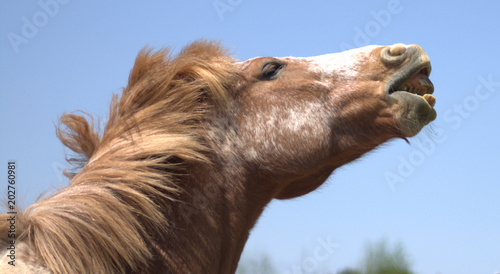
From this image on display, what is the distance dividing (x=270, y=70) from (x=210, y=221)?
1128mm

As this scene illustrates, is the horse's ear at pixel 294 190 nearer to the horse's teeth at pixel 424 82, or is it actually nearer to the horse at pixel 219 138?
the horse at pixel 219 138

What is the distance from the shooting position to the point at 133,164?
3.09 m

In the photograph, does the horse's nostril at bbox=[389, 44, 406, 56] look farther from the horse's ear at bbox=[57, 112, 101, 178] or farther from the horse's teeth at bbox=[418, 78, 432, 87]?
the horse's ear at bbox=[57, 112, 101, 178]

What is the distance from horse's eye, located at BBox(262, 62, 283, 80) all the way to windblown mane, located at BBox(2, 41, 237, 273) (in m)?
0.21

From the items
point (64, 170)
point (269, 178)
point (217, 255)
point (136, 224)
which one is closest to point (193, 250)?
point (217, 255)

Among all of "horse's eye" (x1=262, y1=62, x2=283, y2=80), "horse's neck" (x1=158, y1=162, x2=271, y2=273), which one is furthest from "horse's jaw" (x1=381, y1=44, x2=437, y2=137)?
"horse's neck" (x1=158, y1=162, x2=271, y2=273)

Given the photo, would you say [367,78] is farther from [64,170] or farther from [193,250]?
[64,170]

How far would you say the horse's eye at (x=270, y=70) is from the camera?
12.2 ft

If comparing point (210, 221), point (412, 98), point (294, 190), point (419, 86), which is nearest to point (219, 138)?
point (210, 221)

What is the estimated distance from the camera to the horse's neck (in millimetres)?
3150

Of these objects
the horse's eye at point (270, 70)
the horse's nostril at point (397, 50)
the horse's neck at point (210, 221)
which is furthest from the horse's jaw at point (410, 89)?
the horse's neck at point (210, 221)

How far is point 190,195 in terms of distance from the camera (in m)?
3.25

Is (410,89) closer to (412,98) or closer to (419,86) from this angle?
(419,86)

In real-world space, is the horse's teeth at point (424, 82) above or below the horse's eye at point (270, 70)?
below
